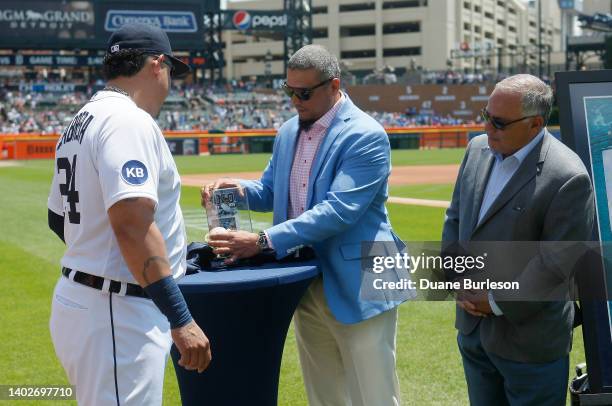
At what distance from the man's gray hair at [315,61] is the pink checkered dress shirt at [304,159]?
0.23 metres

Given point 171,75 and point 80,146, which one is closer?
point 80,146

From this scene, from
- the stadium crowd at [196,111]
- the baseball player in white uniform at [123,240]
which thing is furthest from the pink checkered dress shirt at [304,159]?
the stadium crowd at [196,111]

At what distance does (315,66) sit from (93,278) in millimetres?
1558

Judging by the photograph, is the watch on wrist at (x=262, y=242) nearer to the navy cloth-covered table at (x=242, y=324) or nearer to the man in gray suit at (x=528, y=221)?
the navy cloth-covered table at (x=242, y=324)

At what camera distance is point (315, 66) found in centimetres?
383

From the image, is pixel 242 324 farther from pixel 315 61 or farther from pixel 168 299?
pixel 315 61

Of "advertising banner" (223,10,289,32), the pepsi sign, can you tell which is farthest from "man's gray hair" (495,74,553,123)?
the pepsi sign

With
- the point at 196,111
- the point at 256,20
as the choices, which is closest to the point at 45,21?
the point at 196,111

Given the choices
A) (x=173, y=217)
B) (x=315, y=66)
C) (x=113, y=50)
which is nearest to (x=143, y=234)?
(x=173, y=217)

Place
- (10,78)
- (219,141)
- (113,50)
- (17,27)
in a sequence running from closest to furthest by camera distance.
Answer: (113,50) < (219,141) < (17,27) < (10,78)

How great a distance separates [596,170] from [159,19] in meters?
61.6

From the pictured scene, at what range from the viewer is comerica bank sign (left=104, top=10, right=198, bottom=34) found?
60.2m

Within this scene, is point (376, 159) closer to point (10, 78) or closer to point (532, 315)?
point (532, 315)

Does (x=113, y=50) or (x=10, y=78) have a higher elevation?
(x=10, y=78)
